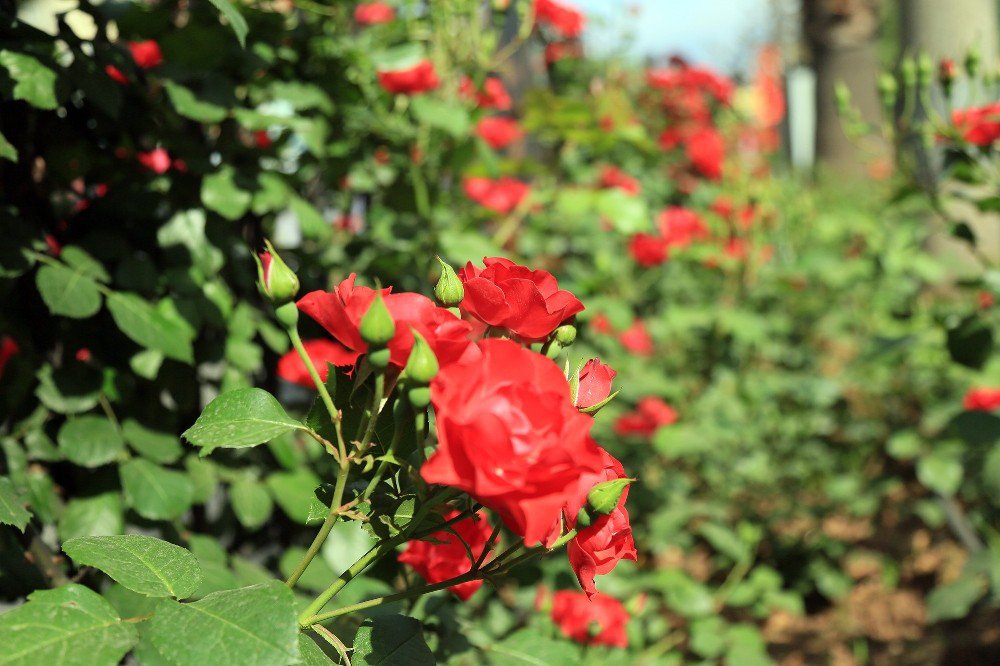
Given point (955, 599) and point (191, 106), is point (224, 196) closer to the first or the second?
point (191, 106)

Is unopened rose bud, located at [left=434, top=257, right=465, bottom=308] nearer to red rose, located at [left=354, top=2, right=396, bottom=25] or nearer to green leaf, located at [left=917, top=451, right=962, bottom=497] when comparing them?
red rose, located at [left=354, top=2, right=396, bottom=25]

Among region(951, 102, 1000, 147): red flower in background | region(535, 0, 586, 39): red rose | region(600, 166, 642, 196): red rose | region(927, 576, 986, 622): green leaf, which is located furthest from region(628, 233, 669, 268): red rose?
region(927, 576, 986, 622): green leaf

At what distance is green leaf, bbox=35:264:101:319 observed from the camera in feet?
3.25

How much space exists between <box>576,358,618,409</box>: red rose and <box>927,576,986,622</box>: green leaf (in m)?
1.53

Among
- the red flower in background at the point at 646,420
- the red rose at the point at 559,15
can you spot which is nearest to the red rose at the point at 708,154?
the red rose at the point at 559,15

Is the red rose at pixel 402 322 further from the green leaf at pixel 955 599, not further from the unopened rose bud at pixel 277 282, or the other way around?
the green leaf at pixel 955 599

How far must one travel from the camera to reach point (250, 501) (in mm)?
1295

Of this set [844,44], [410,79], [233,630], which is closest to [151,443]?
[233,630]

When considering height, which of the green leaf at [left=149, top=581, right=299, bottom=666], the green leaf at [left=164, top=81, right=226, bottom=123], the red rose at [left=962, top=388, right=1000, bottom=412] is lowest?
the red rose at [left=962, top=388, right=1000, bottom=412]

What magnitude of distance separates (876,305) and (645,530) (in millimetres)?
1556

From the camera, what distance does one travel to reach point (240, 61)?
1.24m

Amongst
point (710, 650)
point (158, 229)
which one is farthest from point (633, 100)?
point (158, 229)

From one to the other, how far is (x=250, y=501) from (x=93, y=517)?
9.3 inches

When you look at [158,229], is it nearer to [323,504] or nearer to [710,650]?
[323,504]
